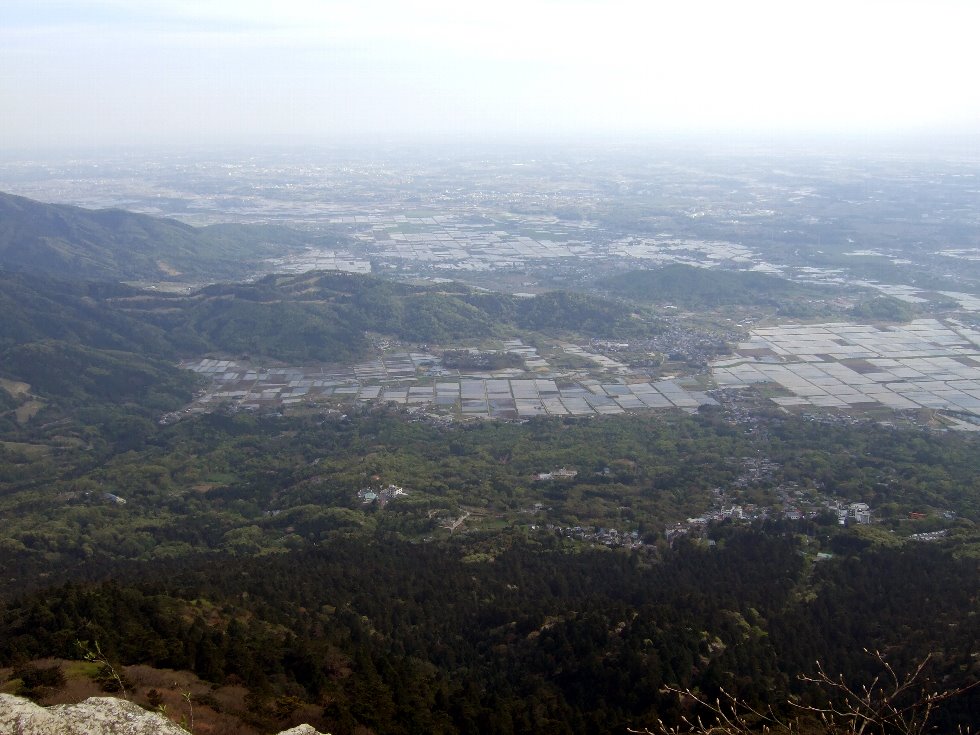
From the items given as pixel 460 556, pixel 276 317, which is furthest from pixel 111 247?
pixel 460 556

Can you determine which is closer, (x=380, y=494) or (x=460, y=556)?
(x=460, y=556)

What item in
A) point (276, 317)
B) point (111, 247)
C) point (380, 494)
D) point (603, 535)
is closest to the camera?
point (603, 535)

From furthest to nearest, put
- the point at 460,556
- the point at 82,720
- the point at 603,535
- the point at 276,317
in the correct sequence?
the point at 276,317 → the point at 603,535 → the point at 460,556 → the point at 82,720

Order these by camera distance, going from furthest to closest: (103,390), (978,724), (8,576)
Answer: (103,390)
(8,576)
(978,724)

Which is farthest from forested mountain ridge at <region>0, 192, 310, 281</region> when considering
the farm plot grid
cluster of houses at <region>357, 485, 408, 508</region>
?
cluster of houses at <region>357, 485, 408, 508</region>

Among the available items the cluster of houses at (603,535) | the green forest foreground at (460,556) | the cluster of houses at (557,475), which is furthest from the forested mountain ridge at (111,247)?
the cluster of houses at (603,535)

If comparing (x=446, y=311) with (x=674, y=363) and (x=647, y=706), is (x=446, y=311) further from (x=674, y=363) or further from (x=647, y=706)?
(x=647, y=706)

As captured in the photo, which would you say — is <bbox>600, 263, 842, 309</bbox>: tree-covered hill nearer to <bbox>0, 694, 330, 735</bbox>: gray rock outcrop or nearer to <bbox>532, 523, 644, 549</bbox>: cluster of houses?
<bbox>532, 523, 644, 549</bbox>: cluster of houses

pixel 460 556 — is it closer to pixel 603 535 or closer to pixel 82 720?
pixel 603 535

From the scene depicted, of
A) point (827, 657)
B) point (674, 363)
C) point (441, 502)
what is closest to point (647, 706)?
point (827, 657)
